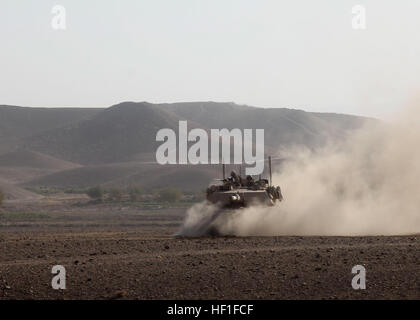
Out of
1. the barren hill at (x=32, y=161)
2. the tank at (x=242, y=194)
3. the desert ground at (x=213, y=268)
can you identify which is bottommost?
the desert ground at (x=213, y=268)

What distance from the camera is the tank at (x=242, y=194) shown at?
33.3 m

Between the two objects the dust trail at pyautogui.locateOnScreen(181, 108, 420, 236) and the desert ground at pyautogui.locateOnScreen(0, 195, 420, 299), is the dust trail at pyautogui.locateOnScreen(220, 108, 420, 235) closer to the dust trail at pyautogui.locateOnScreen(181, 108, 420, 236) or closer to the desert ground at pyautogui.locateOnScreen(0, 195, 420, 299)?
the dust trail at pyautogui.locateOnScreen(181, 108, 420, 236)

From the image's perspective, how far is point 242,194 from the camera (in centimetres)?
3366

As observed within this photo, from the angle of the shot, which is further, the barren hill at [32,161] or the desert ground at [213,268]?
the barren hill at [32,161]

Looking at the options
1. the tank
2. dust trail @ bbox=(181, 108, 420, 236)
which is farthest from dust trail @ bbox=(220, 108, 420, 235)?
the tank

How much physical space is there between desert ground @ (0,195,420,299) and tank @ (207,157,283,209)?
6370 mm

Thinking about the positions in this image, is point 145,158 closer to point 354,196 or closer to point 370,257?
point 354,196

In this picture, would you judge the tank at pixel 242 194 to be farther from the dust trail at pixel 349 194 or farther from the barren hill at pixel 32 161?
the barren hill at pixel 32 161

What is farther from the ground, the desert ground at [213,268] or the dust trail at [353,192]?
the dust trail at [353,192]

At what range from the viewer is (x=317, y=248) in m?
24.1

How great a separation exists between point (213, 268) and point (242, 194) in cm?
1344

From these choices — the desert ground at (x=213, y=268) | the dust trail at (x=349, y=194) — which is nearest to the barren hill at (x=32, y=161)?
the dust trail at (x=349, y=194)

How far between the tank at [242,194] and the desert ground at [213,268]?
6370 mm
